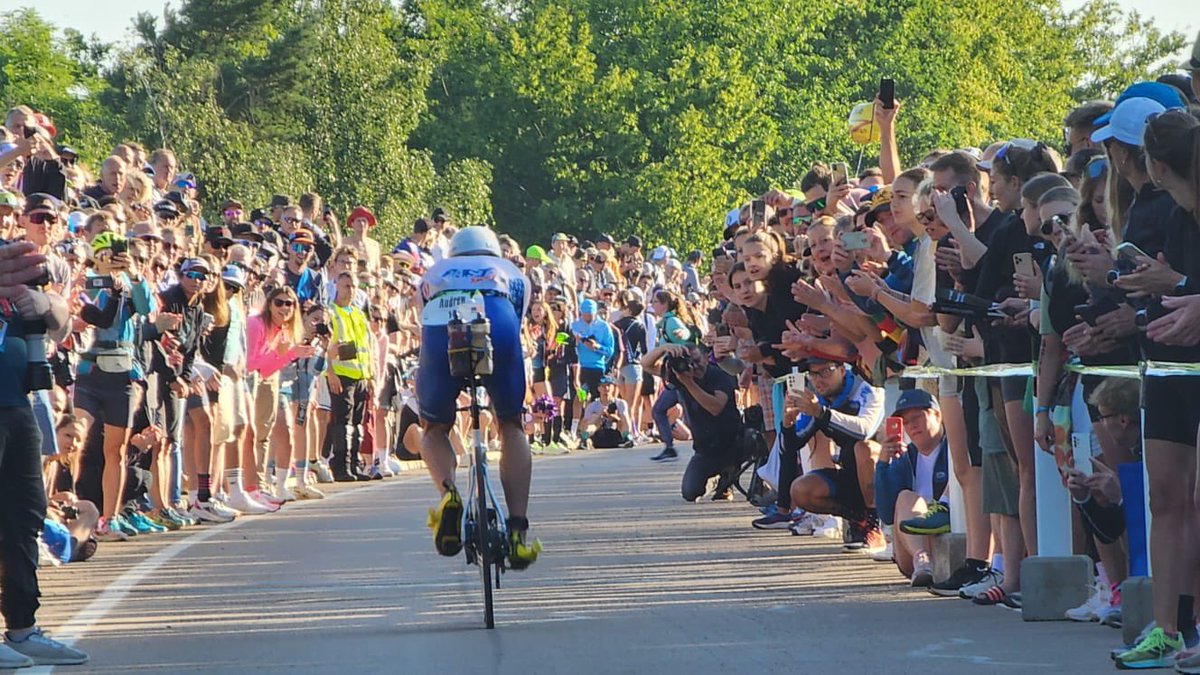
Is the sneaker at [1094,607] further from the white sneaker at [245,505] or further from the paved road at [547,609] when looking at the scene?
the white sneaker at [245,505]

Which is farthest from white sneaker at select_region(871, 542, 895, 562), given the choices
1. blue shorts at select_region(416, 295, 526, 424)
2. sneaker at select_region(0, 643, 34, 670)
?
sneaker at select_region(0, 643, 34, 670)

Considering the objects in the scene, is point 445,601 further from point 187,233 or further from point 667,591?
point 187,233

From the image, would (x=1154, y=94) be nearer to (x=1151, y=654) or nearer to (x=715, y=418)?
(x=1151, y=654)

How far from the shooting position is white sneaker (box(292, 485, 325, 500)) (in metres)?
23.4

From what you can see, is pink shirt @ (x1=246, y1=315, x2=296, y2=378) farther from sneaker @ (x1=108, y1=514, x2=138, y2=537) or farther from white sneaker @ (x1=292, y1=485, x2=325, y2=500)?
sneaker @ (x1=108, y1=514, x2=138, y2=537)

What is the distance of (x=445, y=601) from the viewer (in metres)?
13.2

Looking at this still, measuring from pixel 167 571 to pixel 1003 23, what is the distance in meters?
80.5

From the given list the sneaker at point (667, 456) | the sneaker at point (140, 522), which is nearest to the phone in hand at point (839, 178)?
the sneaker at point (140, 522)

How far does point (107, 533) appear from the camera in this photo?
18.3 meters

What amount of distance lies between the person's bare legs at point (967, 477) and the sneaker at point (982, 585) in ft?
0.61

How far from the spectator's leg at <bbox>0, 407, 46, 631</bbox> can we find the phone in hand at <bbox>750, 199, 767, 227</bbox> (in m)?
11.0

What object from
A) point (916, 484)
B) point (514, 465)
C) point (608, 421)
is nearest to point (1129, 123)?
point (514, 465)

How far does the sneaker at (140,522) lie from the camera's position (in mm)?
19062

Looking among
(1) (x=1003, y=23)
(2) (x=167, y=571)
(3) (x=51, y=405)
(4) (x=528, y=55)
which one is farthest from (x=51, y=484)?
(1) (x=1003, y=23)
